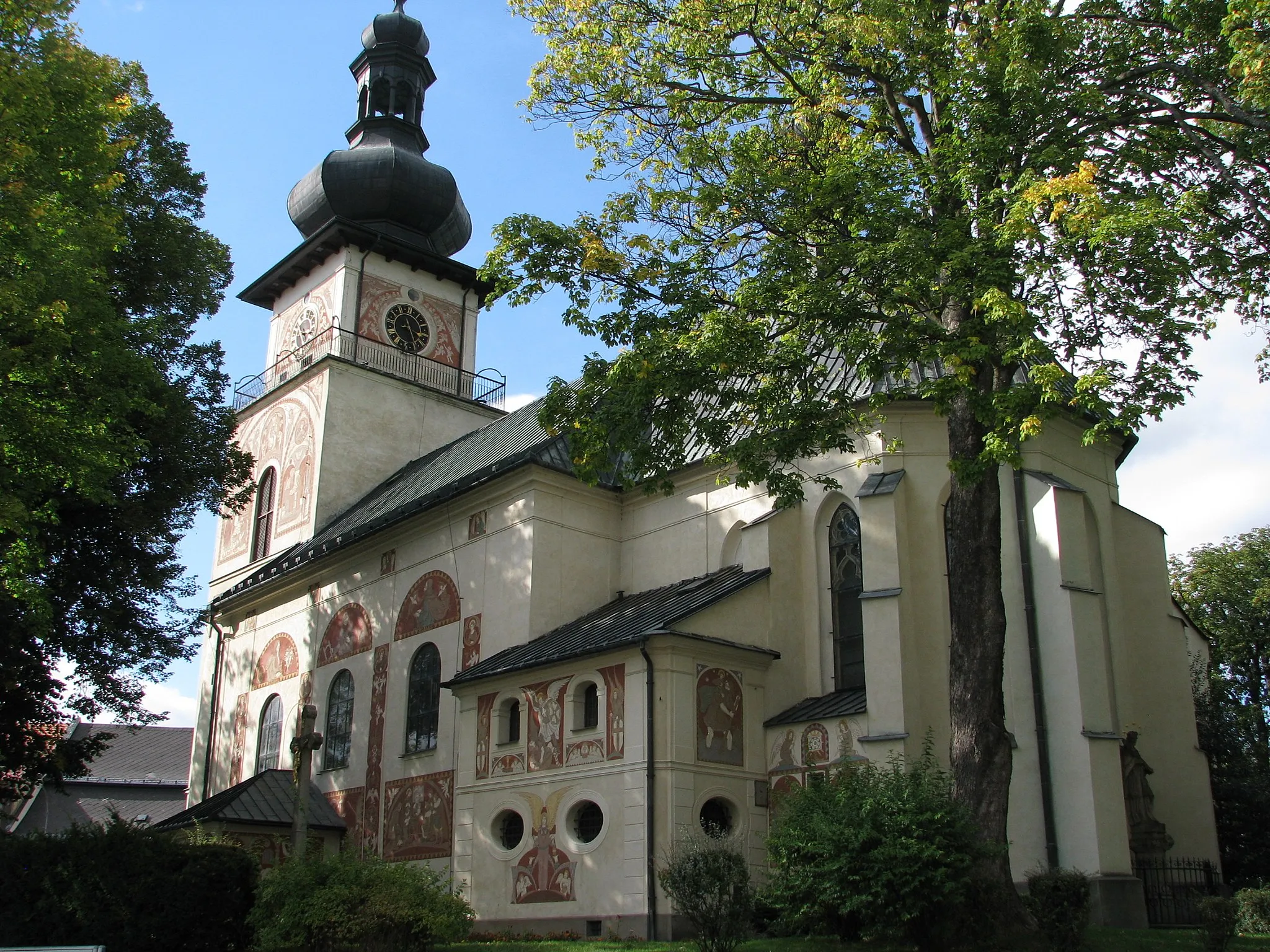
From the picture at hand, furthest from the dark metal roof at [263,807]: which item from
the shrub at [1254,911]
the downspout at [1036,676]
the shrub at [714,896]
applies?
the shrub at [1254,911]

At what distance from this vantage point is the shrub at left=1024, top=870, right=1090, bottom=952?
12211mm

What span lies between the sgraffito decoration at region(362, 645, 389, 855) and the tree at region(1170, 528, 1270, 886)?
16033 mm

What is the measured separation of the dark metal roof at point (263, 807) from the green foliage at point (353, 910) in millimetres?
9349

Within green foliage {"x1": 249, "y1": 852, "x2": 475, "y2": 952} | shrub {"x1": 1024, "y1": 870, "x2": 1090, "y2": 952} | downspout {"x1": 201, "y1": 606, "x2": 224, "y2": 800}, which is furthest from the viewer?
downspout {"x1": 201, "y1": 606, "x2": 224, "y2": 800}

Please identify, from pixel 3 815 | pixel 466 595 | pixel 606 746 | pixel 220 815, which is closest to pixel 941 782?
pixel 606 746

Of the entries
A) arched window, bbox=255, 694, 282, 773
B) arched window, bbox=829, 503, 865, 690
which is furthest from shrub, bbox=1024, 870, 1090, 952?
arched window, bbox=255, 694, 282, 773

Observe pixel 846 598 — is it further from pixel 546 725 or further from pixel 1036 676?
pixel 546 725

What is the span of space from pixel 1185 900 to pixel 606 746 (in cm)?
855

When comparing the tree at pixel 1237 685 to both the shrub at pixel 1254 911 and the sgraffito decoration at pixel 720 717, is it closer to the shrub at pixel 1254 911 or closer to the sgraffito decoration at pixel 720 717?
the shrub at pixel 1254 911

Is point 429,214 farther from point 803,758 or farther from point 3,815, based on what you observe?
point 803,758

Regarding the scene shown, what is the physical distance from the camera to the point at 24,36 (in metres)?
15.6

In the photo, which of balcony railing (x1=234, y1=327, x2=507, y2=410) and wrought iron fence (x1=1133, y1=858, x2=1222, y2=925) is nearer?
wrought iron fence (x1=1133, y1=858, x2=1222, y2=925)

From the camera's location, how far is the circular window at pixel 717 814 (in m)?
17.6

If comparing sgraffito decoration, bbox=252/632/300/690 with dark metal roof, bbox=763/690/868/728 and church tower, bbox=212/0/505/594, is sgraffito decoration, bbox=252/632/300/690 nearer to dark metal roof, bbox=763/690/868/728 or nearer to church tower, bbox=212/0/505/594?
church tower, bbox=212/0/505/594
